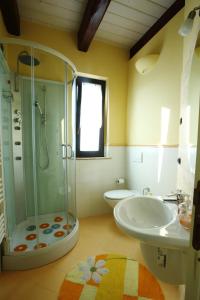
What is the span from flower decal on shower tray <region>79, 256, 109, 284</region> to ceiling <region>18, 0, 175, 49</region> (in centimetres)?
264

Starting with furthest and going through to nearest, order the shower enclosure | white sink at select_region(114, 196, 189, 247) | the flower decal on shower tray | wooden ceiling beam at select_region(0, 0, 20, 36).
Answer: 1. the shower enclosure
2. wooden ceiling beam at select_region(0, 0, 20, 36)
3. the flower decal on shower tray
4. white sink at select_region(114, 196, 189, 247)

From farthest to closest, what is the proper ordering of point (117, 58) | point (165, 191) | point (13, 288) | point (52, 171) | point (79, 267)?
point (117, 58) < point (52, 171) < point (165, 191) < point (79, 267) < point (13, 288)

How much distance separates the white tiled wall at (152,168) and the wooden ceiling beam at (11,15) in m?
2.05

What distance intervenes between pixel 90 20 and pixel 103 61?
2.04 feet

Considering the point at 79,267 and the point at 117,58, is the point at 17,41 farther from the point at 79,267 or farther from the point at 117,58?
the point at 79,267

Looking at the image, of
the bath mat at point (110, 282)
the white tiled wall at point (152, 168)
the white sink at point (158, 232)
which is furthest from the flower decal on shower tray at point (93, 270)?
the white tiled wall at point (152, 168)

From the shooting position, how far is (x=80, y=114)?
233 centimetres

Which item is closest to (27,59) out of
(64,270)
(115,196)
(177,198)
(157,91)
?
(157,91)

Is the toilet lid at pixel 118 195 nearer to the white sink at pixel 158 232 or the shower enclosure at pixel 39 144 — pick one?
the shower enclosure at pixel 39 144

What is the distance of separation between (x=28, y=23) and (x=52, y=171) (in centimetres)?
190

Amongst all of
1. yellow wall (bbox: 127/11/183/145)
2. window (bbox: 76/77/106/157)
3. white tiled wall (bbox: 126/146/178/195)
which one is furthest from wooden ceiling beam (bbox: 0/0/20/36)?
white tiled wall (bbox: 126/146/178/195)

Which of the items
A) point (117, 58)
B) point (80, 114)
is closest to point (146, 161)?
point (80, 114)

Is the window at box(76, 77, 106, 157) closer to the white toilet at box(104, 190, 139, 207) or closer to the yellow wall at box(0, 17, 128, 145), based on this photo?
the yellow wall at box(0, 17, 128, 145)

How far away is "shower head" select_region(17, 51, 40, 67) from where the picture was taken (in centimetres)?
177
